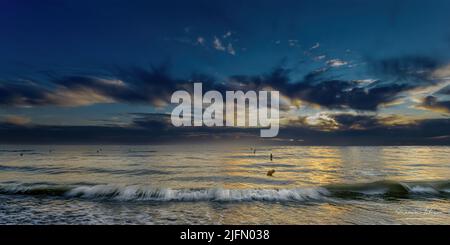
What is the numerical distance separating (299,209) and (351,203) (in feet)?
15.0

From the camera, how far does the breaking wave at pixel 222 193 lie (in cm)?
2136

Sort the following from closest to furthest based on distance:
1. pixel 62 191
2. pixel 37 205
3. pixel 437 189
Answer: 1. pixel 37 205
2. pixel 62 191
3. pixel 437 189

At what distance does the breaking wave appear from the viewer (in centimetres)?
2136

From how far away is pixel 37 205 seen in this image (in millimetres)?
18672

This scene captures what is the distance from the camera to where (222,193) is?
891 inches

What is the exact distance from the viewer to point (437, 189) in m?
26.6

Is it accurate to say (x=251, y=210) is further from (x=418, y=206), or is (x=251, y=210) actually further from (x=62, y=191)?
(x=62, y=191)

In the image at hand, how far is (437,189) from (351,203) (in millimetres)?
12606

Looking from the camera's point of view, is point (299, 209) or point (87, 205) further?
point (87, 205)
